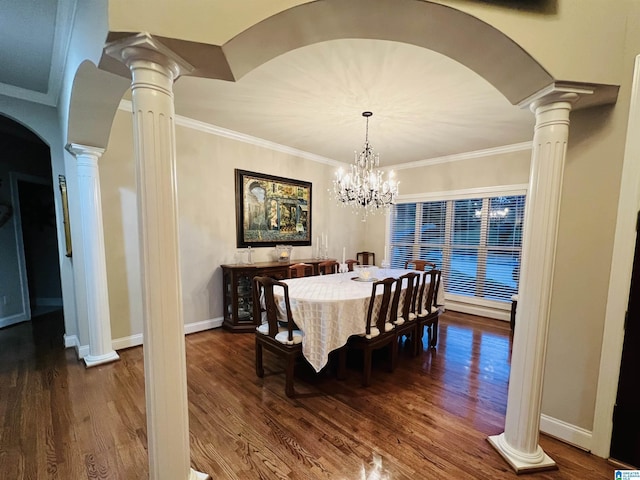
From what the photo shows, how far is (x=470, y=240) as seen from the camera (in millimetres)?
4656

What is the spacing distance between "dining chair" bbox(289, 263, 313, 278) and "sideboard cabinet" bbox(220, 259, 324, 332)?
0.23 metres

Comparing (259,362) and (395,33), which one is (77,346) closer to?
(259,362)

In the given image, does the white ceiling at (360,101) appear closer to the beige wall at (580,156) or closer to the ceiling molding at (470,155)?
the ceiling molding at (470,155)

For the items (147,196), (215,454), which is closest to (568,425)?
(215,454)

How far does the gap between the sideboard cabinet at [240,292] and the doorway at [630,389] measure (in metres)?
3.34

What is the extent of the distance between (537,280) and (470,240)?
3446 mm

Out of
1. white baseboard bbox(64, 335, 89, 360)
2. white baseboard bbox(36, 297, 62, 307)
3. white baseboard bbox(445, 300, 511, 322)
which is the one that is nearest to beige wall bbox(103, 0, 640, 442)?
white baseboard bbox(445, 300, 511, 322)

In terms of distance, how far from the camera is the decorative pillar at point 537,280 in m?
1.47

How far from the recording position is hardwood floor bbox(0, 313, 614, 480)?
5.12 ft

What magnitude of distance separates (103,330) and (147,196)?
8.15 ft

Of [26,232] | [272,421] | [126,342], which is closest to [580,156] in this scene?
[272,421]

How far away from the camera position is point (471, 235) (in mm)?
4645

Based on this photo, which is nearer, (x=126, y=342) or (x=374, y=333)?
(x=374, y=333)

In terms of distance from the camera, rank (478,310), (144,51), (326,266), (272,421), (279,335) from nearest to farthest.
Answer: (144,51), (272,421), (279,335), (326,266), (478,310)
